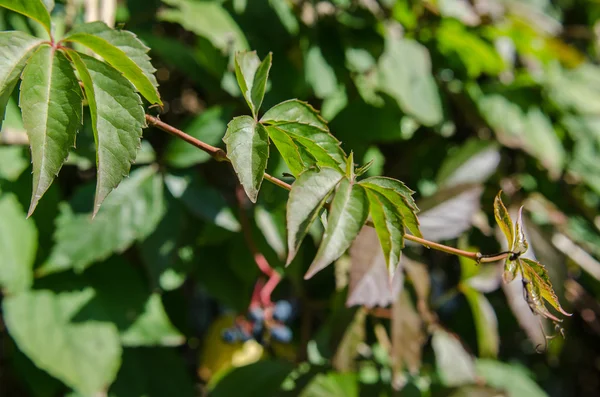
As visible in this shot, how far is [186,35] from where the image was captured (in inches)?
53.1

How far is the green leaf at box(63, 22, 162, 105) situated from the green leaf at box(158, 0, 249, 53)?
0.42m

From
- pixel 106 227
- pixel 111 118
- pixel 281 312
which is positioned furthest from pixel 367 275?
pixel 111 118

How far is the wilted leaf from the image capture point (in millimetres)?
1130

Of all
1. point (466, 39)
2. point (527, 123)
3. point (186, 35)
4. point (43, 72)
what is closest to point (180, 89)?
point (186, 35)

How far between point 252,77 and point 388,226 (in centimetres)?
21

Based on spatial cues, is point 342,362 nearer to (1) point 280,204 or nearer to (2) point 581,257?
(1) point 280,204

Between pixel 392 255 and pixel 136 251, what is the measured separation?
75 centimetres

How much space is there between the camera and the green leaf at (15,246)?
917mm

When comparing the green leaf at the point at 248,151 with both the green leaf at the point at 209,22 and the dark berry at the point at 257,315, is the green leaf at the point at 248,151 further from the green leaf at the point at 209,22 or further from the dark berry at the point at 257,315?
the dark berry at the point at 257,315

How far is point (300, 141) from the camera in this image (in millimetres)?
544

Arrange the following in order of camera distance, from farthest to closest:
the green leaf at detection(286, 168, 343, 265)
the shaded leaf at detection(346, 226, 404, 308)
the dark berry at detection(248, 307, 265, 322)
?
1. the dark berry at detection(248, 307, 265, 322)
2. the shaded leaf at detection(346, 226, 404, 308)
3. the green leaf at detection(286, 168, 343, 265)

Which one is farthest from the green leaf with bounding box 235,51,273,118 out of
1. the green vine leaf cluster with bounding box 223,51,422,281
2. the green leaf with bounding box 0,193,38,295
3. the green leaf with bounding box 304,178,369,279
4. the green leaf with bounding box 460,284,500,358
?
the green leaf with bounding box 460,284,500,358

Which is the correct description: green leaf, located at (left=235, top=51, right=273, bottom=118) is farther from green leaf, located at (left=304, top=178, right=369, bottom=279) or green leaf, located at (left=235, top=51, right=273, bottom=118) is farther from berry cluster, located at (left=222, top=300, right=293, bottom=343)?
berry cluster, located at (left=222, top=300, right=293, bottom=343)

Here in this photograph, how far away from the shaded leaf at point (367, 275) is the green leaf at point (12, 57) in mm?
522
